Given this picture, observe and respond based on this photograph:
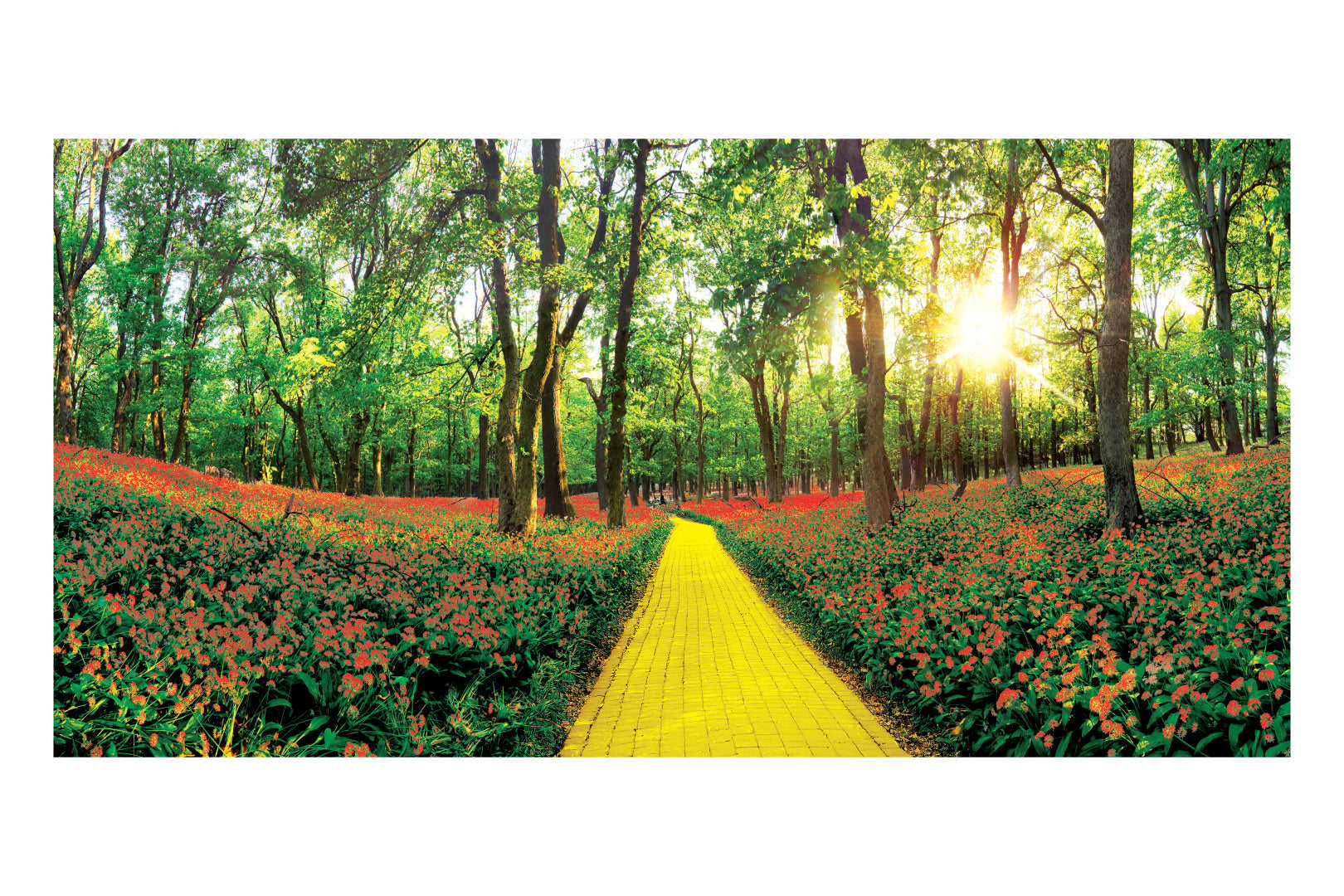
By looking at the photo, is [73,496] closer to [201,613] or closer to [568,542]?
[201,613]

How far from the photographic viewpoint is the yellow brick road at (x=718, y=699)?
3457 millimetres

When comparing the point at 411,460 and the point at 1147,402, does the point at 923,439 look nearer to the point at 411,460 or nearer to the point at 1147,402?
the point at 1147,402

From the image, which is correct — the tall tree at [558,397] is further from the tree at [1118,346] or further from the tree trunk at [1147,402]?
the tree trunk at [1147,402]

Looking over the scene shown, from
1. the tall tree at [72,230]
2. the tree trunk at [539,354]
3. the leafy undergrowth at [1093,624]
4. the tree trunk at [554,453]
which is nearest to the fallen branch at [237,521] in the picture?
the tall tree at [72,230]

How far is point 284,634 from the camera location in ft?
10.5

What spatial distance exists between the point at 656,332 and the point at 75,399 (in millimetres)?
11150

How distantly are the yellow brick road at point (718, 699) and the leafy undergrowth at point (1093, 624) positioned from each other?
0.39 meters

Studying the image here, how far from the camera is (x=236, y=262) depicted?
5.80m

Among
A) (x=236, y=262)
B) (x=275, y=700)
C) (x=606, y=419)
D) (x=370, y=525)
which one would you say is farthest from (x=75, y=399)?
(x=606, y=419)

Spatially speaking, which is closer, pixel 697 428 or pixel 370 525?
pixel 370 525

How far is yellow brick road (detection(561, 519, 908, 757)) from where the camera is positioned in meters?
3.46

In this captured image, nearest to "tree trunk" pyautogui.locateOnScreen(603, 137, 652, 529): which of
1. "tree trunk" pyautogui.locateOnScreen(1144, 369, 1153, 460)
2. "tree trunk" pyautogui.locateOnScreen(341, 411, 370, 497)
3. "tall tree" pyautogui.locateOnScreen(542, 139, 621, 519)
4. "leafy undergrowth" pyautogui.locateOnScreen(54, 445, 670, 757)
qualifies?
"tall tree" pyautogui.locateOnScreen(542, 139, 621, 519)

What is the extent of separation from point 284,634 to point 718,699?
2579mm
